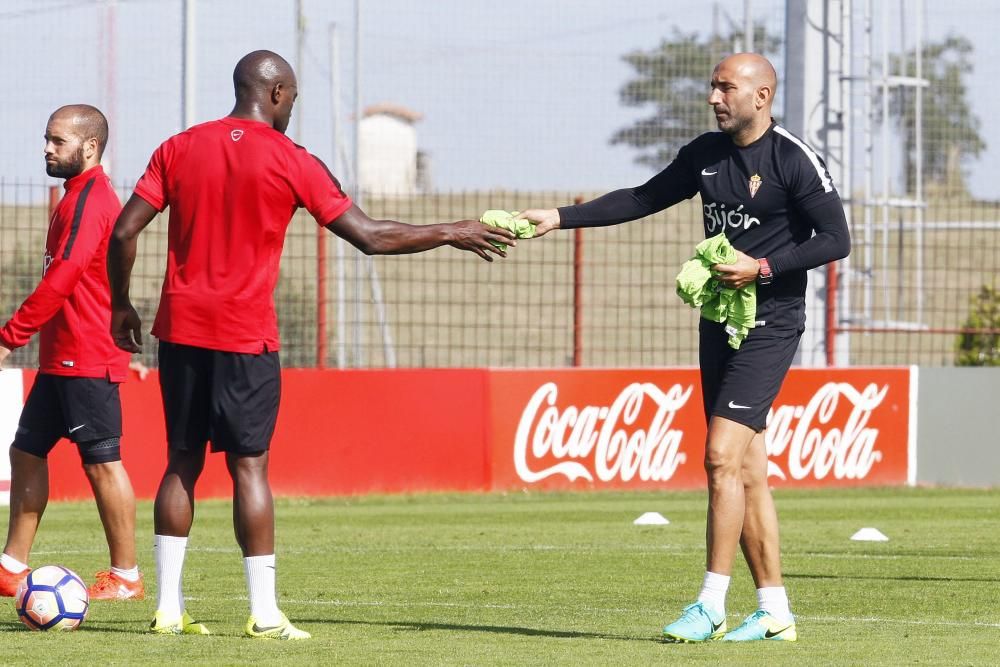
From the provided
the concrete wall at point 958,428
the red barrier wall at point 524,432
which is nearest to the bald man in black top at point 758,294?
the red barrier wall at point 524,432

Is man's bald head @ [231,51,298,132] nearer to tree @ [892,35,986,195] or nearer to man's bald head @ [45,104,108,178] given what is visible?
man's bald head @ [45,104,108,178]

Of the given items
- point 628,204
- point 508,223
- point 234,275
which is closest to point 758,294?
point 628,204

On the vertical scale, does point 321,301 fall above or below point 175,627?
above

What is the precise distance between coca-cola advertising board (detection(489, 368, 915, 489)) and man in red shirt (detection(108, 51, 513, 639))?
896 cm

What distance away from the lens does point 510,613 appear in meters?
7.70

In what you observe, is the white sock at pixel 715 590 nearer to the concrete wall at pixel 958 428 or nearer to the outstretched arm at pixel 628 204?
the outstretched arm at pixel 628 204

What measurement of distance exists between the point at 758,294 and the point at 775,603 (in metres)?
1.22

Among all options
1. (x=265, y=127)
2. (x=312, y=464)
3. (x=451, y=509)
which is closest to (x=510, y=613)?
(x=265, y=127)

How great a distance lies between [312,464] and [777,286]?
28.5 feet

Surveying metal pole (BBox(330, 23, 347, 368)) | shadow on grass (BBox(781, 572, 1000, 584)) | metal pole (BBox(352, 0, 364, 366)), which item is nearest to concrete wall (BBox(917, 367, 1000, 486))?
metal pole (BBox(352, 0, 364, 366))

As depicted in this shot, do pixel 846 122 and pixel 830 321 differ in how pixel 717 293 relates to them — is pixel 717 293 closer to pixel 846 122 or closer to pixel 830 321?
pixel 830 321

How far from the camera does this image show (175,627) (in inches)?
268

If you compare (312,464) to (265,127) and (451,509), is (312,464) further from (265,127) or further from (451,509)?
(265,127)

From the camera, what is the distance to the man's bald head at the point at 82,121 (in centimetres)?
807
